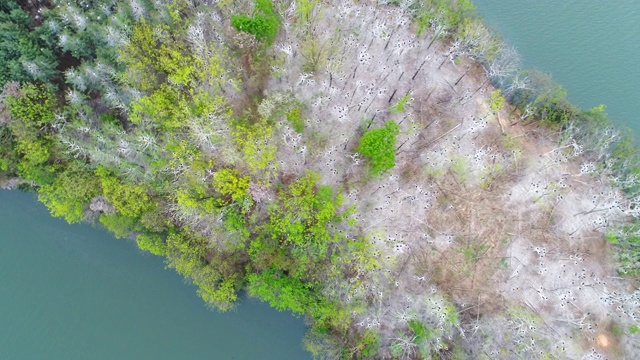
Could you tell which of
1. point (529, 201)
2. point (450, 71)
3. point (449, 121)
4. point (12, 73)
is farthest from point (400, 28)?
point (12, 73)

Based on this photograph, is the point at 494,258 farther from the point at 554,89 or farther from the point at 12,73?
the point at 12,73

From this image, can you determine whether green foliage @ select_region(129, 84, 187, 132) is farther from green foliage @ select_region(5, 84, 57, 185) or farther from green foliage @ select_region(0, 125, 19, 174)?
green foliage @ select_region(0, 125, 19, 174)

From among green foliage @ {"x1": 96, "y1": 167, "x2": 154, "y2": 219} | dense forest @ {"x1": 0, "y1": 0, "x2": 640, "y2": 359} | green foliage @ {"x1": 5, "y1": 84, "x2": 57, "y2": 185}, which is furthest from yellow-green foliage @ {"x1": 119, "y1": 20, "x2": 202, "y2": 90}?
green foliage @ {"x1": 96, "y1": 167, "x2": 154, "y2": 219}

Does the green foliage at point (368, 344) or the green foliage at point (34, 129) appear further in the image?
the green foliage at point (368, 344)

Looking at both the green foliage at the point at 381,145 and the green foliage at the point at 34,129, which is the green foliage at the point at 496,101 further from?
the green foliage at the point at 34,129

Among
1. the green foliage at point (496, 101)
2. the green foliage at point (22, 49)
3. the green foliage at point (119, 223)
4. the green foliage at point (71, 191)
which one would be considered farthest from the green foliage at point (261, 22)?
the green foliage at point (496, 101)

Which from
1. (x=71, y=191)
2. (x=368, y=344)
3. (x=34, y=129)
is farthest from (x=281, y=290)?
(x=34, y=129)

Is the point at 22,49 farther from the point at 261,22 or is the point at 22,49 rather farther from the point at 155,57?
the point at 261,22
